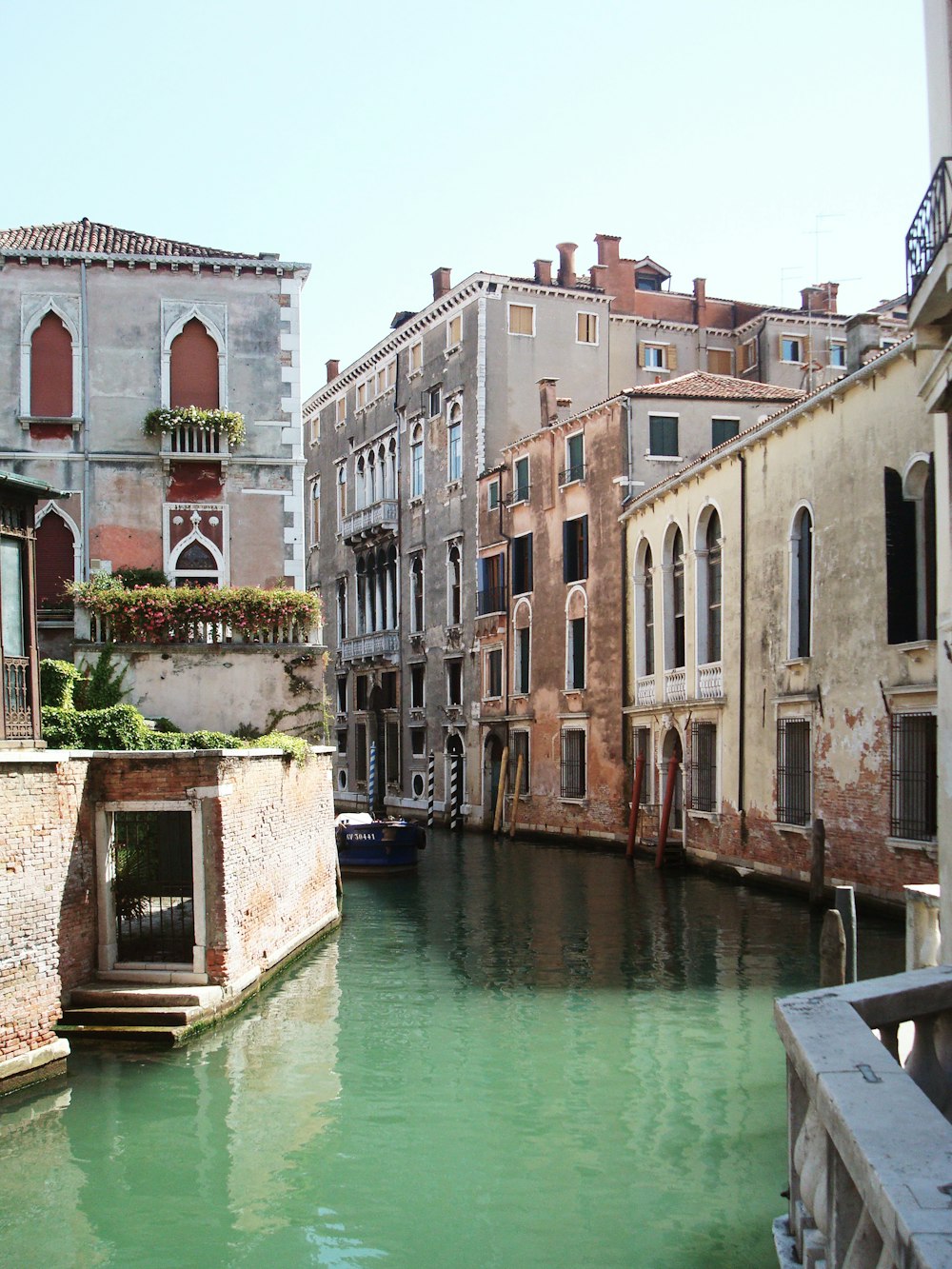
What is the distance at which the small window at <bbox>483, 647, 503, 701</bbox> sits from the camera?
91.7 ft

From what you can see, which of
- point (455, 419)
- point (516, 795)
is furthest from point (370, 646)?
point (516, 795)

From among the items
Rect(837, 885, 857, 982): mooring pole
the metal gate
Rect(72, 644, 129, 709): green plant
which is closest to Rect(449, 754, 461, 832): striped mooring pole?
Rect(72, 644, 129, 709): green plant

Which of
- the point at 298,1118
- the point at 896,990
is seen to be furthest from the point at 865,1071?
the point at 298,1118

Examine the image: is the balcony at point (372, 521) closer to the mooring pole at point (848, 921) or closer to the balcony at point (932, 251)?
the mooring pole at point (848, 921)

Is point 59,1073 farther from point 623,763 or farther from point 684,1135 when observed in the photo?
point 623,763

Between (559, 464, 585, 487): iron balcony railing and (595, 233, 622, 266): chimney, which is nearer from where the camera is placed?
(559, 464, 585, 487): iron balcony railing

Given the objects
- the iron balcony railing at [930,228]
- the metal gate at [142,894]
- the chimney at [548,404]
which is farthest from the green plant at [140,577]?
the chimney at [548,404]

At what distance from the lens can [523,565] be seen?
2712 cm

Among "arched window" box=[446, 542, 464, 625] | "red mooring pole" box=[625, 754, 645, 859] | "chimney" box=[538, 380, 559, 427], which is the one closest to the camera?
"red mooring pole" box=[625, 754, 645, 859]

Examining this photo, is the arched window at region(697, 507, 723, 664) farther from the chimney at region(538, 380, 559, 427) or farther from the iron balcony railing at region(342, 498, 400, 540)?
the iron balcony railing at region(342, 498, 400, 540)

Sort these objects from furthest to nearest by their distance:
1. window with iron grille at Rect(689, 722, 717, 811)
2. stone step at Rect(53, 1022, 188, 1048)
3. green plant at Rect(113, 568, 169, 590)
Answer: window with iron grille at Rect(689, 722, 717, 811) < green plant at Rect(113, 568, 169, 590) < stone step at Rect(53, 1022, 188, 1048)

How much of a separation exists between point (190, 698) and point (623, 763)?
10979 mm

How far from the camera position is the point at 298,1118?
783 centimetres

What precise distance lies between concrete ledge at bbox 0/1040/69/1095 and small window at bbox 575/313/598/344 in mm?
22815
